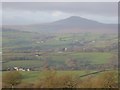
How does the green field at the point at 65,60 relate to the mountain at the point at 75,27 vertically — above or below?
below

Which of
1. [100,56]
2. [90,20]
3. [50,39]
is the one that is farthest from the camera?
[90,20]

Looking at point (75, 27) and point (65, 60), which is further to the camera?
point (75, 27)

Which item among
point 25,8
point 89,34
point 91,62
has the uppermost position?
point 25,8

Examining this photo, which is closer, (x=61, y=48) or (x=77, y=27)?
(x=61, y=48)

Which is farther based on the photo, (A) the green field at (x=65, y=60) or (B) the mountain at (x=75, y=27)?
(B) the mountain at (x=75, y=27)

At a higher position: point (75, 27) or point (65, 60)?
point (75, 27)

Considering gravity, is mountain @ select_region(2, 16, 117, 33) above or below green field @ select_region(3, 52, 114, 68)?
above

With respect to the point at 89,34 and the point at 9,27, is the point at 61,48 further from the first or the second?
the point at 89,34

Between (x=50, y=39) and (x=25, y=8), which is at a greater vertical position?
(x=25, y=8)

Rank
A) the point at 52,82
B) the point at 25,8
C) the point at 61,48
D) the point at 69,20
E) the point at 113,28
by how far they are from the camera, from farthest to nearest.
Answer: the point at 69,20
the point at 25,8
the point at 113,28
the point at 61,48
the point at 52,82

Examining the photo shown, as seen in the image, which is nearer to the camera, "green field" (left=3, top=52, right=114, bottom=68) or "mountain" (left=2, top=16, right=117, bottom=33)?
"green field" (left=3, top=52, right=114, bottom=68)

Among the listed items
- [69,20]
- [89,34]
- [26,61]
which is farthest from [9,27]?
[69,20]
